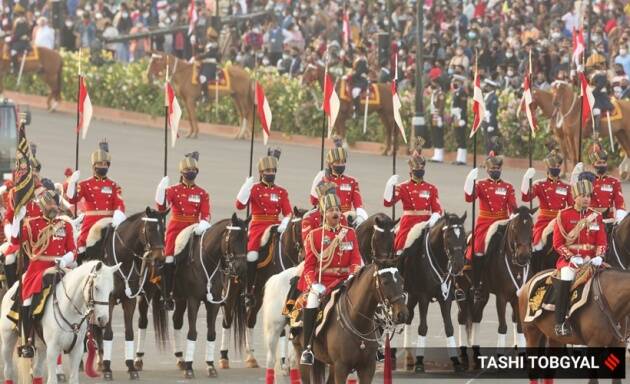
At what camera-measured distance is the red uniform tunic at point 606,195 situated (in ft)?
97.4

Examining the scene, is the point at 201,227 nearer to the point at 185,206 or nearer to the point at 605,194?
the point at 185,206

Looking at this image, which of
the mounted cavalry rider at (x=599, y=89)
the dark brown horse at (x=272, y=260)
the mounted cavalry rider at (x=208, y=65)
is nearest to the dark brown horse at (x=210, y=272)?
the dark brown horse at (x=272, y=260)

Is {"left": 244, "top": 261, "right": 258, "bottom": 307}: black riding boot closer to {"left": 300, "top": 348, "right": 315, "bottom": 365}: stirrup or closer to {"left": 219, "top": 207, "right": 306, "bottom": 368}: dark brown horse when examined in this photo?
{"left": 219, "top": 207, "right": 306, "bottom": 368}: dark brown horse

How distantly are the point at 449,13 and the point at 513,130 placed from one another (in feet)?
25.2

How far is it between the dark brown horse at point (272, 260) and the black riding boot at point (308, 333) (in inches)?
179

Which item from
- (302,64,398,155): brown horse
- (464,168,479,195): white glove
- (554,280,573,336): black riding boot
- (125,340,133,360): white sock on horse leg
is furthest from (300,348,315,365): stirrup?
(302,64,398,155): brown horse

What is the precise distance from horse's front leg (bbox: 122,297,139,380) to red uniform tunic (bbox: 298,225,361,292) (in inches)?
162

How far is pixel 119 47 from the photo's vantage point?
5934cm

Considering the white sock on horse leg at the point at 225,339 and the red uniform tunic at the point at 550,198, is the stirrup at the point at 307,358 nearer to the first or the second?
the white sock on horse leg at the point at 225,339

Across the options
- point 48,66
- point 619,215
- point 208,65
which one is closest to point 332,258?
point 619,215

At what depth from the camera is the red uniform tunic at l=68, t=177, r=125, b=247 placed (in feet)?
94.6

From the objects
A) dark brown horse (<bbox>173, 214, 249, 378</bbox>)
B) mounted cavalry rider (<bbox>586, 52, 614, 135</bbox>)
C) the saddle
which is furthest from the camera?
mounted cavalry rider (<bbox>586, 52, 614, 135</bbox>)

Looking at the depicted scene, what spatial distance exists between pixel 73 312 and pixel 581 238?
602 cm

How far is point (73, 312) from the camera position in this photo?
81.1 ft
